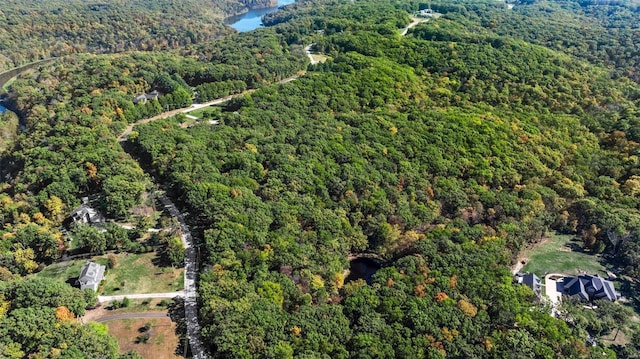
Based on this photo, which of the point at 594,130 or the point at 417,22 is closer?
the point at 594,130

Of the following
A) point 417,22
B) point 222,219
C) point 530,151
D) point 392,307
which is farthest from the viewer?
point 417,22

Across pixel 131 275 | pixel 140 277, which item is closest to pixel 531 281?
pixel 140 277

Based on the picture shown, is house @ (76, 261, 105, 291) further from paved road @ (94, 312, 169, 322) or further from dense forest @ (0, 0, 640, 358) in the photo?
paved road @ (94, 312, 169, 322)

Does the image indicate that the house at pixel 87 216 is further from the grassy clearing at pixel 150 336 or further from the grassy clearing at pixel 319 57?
the grassy clearing at pixel 319 57

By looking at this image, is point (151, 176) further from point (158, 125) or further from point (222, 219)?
point (222, 219)

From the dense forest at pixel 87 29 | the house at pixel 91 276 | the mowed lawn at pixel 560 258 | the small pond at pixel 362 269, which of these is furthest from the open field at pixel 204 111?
the dense forest at pixel 87 29

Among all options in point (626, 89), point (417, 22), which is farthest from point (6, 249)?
point (417, 22)

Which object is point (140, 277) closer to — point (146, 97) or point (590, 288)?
point (146, 97)

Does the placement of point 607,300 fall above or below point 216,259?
below
